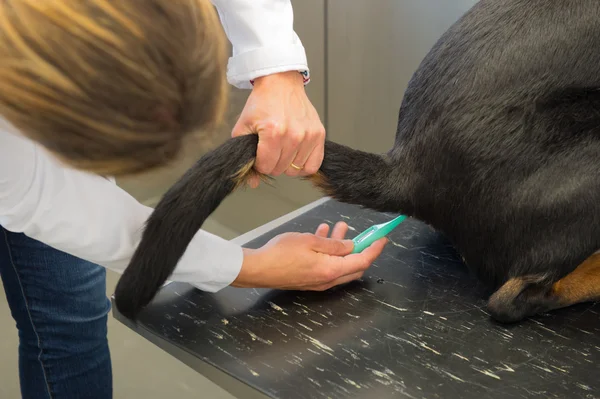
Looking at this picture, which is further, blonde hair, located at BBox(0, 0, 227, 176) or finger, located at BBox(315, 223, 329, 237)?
finger, located at BBox(315, 223, 329, 237)

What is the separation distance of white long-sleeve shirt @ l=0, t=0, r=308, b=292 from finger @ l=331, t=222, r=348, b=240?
0.30 metres

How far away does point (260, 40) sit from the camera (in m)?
0.85

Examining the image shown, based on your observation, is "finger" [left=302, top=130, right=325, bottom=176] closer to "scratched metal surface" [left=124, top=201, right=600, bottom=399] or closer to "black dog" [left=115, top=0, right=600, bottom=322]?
"black dog" [left=115, top=0, right=600, bottom=322]

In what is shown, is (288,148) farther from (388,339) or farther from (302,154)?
(388,339)

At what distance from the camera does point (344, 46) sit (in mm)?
2027

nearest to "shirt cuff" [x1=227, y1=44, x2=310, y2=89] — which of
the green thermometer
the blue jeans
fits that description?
the green thermometer

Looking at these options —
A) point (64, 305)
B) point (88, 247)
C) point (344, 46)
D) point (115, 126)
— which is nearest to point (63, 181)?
point (88, 247)

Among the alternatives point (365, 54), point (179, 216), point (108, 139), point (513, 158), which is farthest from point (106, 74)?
point (365, 54)

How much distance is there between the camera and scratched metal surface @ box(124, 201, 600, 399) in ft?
2.70

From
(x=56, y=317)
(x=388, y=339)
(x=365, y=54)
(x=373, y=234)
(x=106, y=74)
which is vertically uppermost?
(x=365, y=54)

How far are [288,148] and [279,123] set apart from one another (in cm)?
4

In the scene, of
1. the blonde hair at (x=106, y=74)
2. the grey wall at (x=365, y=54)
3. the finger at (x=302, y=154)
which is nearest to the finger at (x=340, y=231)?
the finger at (x=302, y=154)

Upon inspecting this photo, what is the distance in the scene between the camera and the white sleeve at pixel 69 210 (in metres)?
0.78

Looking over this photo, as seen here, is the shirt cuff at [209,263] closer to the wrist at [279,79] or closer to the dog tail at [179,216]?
the dog tail at [179,216]
